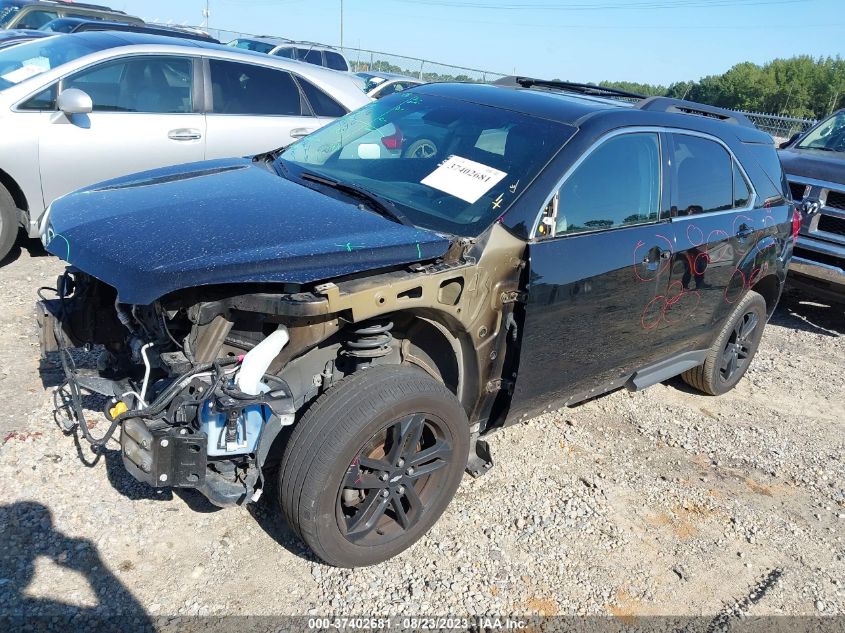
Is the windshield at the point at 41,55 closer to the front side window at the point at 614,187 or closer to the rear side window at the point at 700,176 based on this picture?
the front side window at the point at 614,187

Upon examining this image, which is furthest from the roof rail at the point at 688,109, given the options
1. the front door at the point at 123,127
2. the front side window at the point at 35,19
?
the front side window at the point at 35,19

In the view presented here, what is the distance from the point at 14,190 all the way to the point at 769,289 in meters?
5.84

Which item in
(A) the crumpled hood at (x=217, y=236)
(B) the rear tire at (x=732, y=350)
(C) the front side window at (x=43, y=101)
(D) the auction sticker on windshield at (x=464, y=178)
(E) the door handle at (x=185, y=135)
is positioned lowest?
(B) the rear tire at (x=732, y=350)

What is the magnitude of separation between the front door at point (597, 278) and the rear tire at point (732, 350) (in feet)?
3.64

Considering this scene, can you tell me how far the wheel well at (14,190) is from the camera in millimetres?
5508

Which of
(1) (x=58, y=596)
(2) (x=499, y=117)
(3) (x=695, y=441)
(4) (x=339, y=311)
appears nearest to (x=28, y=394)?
(1) (x=58, y=596)

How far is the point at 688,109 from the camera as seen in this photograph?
4.25m

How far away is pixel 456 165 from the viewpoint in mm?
3453

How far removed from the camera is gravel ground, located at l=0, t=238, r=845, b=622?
2.83 meters

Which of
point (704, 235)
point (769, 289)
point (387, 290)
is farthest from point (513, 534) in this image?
point (769, 289)

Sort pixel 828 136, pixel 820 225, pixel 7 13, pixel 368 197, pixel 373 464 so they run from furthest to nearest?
pixel 7 13, pixel 828 136, pixel 820 225, pixel 368 197, pixel 373 464

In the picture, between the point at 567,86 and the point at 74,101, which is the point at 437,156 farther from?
the point at 74,101

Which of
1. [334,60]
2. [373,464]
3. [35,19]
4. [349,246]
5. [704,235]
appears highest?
[35,19]

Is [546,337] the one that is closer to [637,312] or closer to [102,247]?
[637,312]
